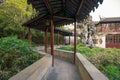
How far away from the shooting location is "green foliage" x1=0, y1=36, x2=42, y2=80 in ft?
20.2

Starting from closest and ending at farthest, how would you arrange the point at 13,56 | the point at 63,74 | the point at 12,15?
1. the point at 13,56
2. the point at 63,74
3. the point at 12,15

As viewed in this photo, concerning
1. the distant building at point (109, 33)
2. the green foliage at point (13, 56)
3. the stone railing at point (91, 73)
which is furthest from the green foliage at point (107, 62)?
the distant building at point (109, 33)

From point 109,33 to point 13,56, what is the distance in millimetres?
26250

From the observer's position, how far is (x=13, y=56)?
7.11 metres

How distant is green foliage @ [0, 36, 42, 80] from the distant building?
23406mm

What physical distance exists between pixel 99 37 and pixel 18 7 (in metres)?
18.4

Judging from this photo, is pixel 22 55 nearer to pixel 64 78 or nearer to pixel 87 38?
pixel 64 78

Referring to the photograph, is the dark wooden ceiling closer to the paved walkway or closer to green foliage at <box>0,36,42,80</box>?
green foliage at <box>0,36,42,80</box>

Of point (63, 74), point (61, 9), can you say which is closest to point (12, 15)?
point (61, 9)

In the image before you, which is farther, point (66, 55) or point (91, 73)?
point (66, 55)

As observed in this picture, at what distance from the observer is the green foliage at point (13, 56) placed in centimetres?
617

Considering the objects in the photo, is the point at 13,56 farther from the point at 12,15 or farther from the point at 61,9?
the point at 12,15

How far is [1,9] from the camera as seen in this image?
18.4m

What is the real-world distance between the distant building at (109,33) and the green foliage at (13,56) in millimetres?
23406
